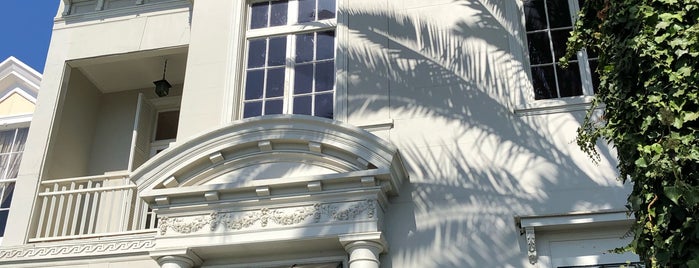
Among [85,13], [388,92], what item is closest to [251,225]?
[388,92]

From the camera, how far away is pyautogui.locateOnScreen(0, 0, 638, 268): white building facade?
8664mm

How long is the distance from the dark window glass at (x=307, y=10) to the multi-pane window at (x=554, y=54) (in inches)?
129

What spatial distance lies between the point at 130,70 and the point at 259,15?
127 inches

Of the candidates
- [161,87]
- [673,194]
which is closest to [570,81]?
[673,194]

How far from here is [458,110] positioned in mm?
9680

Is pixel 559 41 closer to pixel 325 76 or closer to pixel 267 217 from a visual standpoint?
pixel 325 76

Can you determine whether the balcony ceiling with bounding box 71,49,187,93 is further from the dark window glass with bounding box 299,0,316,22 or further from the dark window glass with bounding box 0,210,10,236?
the dark window glass with bounding box 0,210,10,236

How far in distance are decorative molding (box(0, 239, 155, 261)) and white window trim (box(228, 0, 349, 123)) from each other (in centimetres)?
232

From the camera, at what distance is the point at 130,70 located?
13.1 meters

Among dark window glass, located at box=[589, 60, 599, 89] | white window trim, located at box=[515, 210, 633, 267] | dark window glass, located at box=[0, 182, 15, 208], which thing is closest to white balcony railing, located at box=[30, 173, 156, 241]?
dark window glass, located at box=[0, 182, 15, 208]

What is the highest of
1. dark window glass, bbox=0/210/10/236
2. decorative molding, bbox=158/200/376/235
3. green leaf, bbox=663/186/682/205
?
dark window glass, bbox=0/210/10/236

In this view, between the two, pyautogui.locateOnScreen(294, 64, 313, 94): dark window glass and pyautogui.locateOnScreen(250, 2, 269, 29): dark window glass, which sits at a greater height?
pyautogui.locateOnScreen(250, 2, 269, 29): dark window glass

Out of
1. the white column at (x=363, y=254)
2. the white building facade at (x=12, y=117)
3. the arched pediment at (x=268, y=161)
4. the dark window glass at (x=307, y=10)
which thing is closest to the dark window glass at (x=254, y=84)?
the dark window glass at (x=307, y=10)

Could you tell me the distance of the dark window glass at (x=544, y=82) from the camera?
31.8ft
